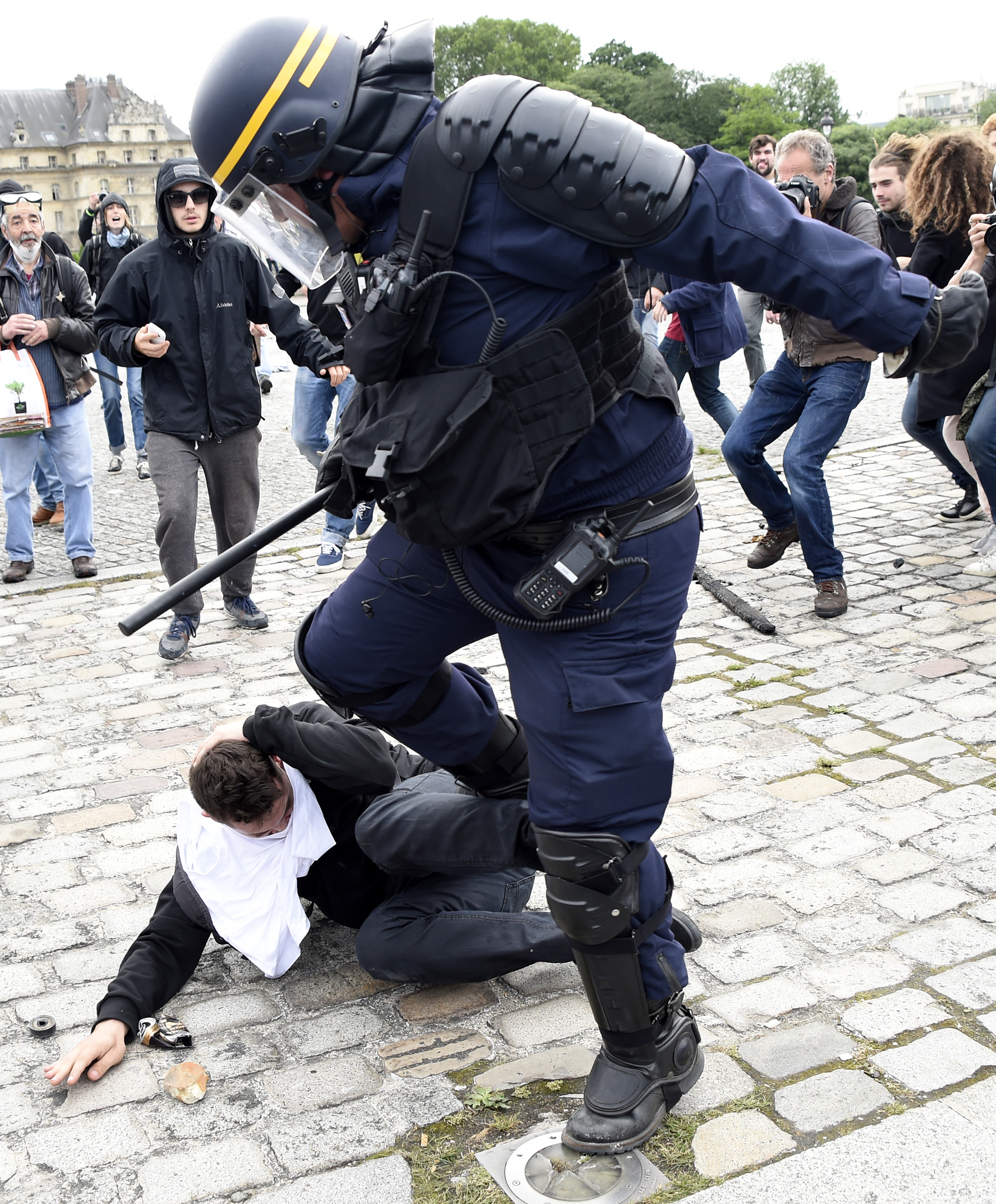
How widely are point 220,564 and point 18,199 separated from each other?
232 inches

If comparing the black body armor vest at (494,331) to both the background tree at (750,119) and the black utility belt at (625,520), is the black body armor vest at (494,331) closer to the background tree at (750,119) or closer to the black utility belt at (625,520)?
the black utility belt at (625,520)

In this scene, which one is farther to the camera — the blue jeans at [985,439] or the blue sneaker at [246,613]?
the blue sneaker at [246,613]

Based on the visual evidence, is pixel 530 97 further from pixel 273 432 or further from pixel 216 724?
pixel 273 432

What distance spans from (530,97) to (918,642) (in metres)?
3.74

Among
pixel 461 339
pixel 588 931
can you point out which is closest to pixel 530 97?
pixel 461 339

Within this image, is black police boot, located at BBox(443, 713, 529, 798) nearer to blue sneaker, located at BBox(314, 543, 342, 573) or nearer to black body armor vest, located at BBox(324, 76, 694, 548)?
black body armor vest, located at BBox(324, 76, 694, 548)

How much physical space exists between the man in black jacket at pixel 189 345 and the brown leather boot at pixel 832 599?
2.56 m

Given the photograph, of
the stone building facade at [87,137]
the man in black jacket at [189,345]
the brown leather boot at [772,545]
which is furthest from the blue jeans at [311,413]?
the stone building facade at [87,137]

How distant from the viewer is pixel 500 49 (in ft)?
286

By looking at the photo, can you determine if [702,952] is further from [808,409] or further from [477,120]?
[808,409]

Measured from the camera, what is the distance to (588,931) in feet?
7.93

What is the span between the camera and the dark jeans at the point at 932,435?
6.56 meters

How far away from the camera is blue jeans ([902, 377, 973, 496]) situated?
21.5 feet

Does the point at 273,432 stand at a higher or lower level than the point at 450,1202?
lower
